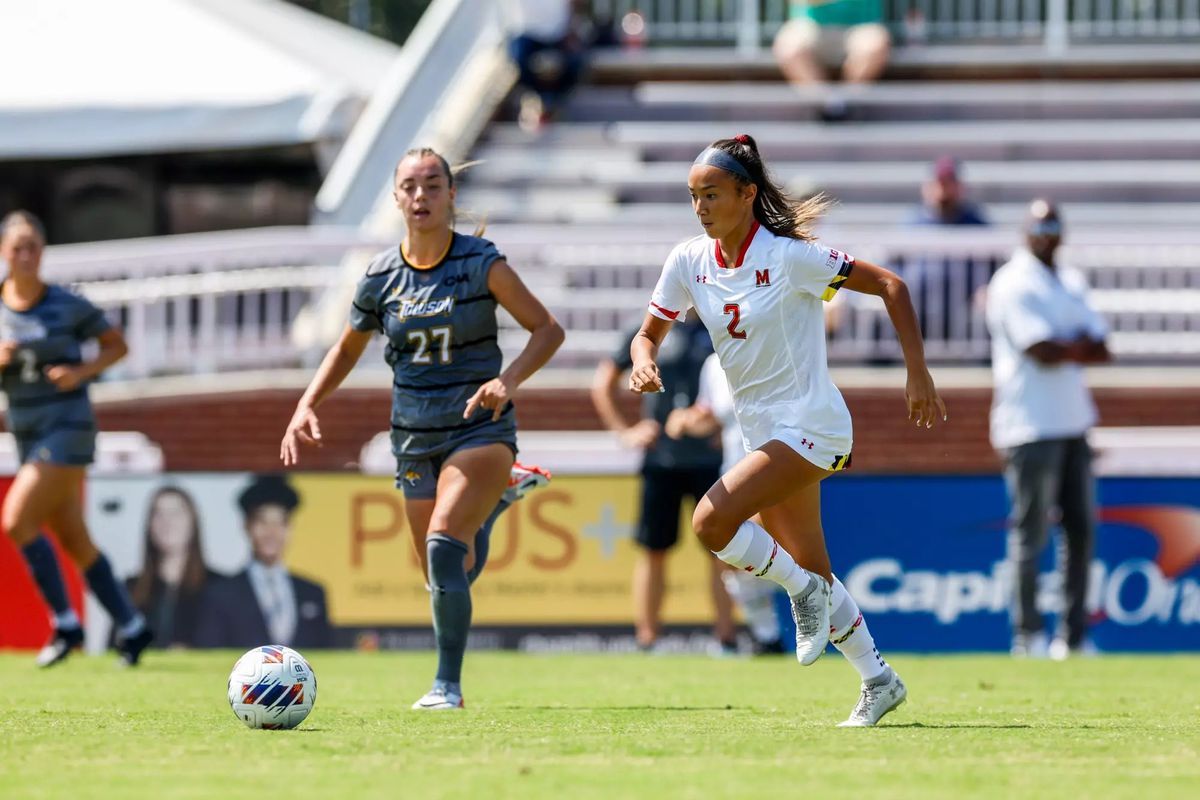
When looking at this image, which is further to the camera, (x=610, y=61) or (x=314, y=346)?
(x=610, y=61)

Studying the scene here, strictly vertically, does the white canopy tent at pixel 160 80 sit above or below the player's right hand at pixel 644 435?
above

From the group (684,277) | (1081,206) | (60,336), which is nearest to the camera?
(684,277)

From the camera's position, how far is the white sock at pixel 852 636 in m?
7.64

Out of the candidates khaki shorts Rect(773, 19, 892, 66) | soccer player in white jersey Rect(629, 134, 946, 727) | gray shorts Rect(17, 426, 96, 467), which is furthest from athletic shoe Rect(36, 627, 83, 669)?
khaki shorts Rect(773, 19, 892, 66)

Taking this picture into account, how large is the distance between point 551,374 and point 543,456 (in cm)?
233

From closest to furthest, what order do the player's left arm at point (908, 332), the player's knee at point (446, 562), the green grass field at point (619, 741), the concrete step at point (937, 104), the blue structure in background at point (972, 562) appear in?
the green grass field at point (619, 741) < the player's left arm at point (908, 332) < the player's knee at point (446, 562) < the blue structure in background at point (972, 562) < the concrete step at point (937, 104)

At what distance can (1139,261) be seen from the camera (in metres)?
16.7

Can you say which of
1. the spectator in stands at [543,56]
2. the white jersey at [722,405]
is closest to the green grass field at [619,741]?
the white jersey at [722,405]

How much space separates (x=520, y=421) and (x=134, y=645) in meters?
4.86

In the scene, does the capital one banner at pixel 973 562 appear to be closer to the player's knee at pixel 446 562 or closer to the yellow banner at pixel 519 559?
the yellow banner at pixel 519 559

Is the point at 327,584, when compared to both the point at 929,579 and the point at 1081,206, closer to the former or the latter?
the point at 929,579

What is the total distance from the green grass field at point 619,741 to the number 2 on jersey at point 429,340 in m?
1.43

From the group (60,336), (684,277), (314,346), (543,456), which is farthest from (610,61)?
(684,277)

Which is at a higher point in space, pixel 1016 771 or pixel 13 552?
pixel 1016 771
